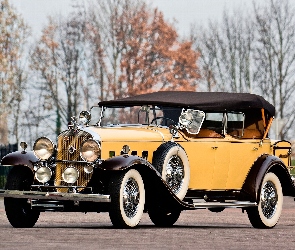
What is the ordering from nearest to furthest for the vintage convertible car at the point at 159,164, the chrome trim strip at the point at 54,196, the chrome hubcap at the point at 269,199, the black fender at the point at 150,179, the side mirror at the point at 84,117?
the chrome trim strip at the point at 54,196 < the black fender at the point at 150,179 < the vintage convertible car at the point at 159,164 < the side mirror at the point at 84,117 < the chrome hubcap at the point at 269,199

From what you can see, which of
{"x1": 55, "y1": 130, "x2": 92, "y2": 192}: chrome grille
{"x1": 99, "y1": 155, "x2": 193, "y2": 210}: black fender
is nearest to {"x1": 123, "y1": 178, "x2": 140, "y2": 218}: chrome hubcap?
{"x1": 99, "y1": 155, "x2": 193, "y2": 210}: black fender

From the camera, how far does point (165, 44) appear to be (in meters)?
68.8

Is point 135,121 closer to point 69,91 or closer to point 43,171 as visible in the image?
point 43,171

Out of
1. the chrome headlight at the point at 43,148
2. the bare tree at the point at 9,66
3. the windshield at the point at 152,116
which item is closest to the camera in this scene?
the chrome headlight at the point at 43,148

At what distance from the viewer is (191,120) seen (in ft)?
61.6

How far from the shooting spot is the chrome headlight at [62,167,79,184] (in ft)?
56.8

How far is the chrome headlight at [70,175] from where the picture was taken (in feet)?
56.8

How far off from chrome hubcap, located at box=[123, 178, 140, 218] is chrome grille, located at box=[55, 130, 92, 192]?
607 millimetres

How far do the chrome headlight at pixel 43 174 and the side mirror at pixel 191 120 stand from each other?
7.59 feet

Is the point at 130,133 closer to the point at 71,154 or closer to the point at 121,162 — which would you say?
the point at 71,154

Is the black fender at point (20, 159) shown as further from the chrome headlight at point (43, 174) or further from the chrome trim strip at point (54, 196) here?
the chrome trim strip at point (54, 196)

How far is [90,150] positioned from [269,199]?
371 centimetres

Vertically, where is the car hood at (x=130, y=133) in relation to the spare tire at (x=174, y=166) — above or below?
above

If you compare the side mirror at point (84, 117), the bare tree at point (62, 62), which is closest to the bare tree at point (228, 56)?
the bare tree at point (62, 62)
